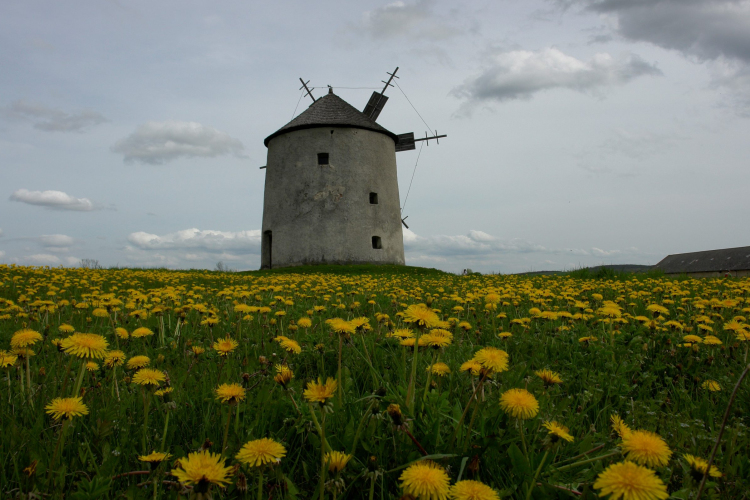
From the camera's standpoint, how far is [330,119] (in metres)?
22.0

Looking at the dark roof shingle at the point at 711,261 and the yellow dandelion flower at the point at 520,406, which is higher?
the dark roof shingle at the point at 711,261

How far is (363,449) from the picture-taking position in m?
1.64

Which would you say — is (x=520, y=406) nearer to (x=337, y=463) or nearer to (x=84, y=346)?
(x=337, y=463)

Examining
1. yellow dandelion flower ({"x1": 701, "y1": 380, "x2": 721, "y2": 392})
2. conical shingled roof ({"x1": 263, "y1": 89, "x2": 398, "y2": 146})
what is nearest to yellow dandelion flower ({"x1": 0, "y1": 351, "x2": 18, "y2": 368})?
yellow dandelion flower ({"x1": 701, "y1": 380, "x2": 721, "y2": 392})

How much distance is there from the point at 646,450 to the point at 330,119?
22.1 m

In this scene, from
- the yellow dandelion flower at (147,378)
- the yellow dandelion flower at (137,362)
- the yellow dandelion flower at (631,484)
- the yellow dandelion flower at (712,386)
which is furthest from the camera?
the yellow dandelion flower at (712,386)

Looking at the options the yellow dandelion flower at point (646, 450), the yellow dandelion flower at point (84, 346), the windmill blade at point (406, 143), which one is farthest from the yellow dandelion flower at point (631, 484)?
the windmill blade at point (406, 143)

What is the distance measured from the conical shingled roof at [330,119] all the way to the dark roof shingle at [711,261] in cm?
2463

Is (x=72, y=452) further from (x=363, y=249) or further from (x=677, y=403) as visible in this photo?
(x=363, y=249)

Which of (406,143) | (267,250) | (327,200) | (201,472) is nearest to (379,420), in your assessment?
(201,472)

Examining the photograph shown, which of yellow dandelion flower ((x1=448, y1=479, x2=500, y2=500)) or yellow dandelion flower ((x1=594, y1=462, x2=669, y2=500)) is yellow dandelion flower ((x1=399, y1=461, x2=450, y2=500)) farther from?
yellow dandelion flower ((x1=594, y1=462, x2=669, y2=500))

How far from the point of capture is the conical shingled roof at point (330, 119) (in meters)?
21.7

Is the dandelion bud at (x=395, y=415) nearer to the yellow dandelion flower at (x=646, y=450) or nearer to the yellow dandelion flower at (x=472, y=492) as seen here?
the yellow dandelion flower at (x=472, y=492)

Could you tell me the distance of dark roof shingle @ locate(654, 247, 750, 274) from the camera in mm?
34531
